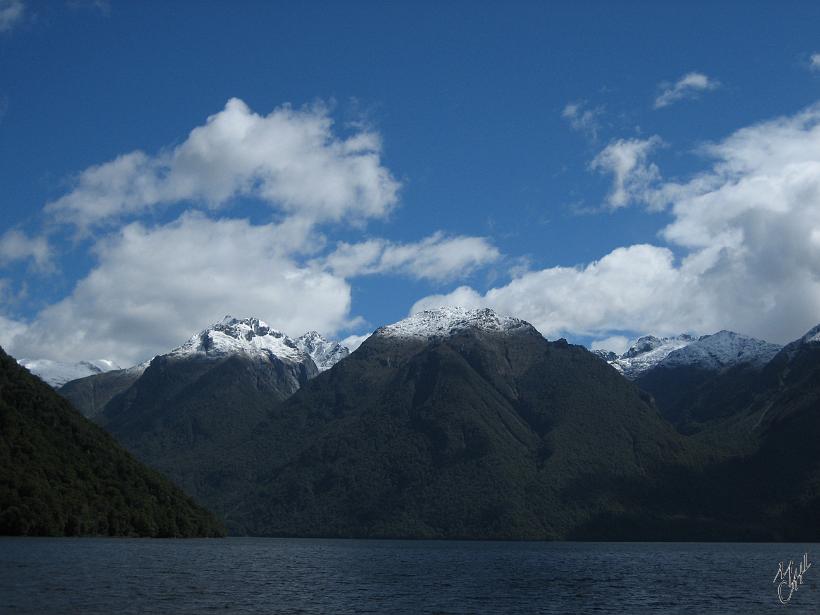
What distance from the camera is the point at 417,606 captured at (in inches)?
4321

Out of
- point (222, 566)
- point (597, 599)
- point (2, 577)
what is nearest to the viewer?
point (2, 577)

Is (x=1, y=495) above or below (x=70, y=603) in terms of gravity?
above

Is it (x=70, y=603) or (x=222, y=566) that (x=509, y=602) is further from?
(x=222, y=566)

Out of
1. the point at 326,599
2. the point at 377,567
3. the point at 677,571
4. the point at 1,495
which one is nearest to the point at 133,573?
the point at 326,599

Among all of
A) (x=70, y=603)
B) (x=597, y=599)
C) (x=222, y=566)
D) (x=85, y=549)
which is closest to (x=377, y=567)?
(x=222, y=566)

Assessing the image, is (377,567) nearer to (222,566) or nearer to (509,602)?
(222,566)

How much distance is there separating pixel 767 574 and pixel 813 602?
208 feet

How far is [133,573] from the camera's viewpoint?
134375 mm

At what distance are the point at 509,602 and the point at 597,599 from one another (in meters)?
13.7

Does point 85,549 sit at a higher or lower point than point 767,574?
higher

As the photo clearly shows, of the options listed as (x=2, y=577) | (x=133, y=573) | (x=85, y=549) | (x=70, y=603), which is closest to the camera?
(x=70, y=603)

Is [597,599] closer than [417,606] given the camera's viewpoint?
No

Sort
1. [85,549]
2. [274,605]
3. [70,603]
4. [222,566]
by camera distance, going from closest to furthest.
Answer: [70,603] → [274,605] → [222,566] → [85,549]

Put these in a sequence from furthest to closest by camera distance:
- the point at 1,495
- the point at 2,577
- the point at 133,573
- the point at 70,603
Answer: the point at 1,495
the point at 133,573
the point at 2,577
the point at 70,603
